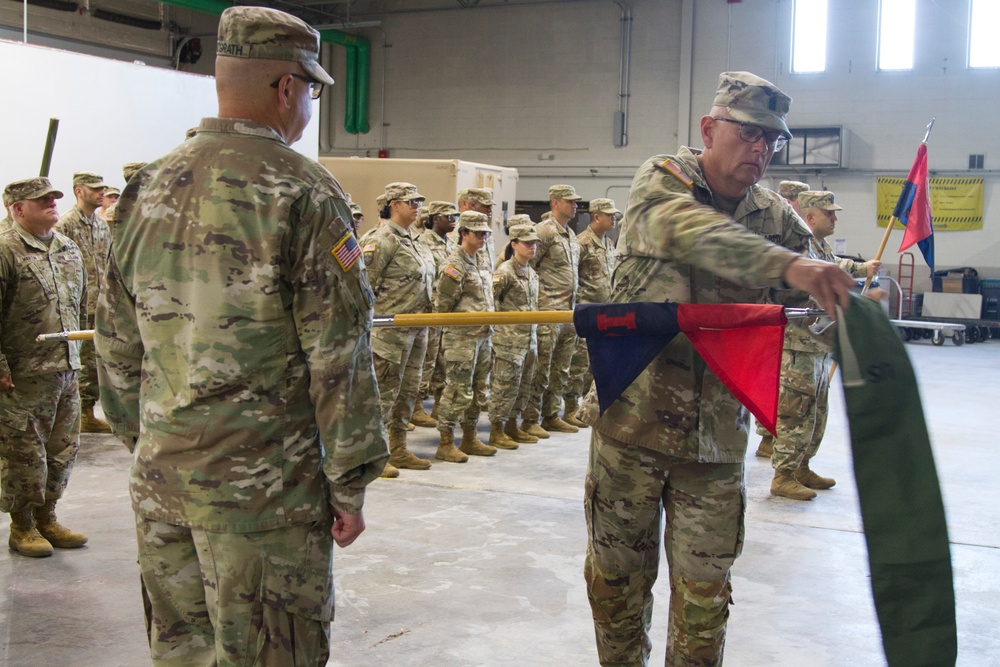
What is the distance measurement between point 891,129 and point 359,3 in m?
10.4

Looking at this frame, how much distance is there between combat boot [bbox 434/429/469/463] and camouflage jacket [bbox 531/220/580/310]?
1635mm

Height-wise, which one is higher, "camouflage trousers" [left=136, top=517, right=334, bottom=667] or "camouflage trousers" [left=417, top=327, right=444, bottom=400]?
"camouflage trousers" [left=136, top=517, right=334, bottom=667]

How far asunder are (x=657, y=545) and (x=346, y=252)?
52.9 inches

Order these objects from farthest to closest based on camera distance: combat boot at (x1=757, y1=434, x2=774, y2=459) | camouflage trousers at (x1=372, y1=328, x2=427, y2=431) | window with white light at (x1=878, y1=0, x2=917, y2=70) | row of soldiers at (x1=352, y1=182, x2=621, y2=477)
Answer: window with white light at (x1=878, y1=0, x2=917, y2=70)
combat boot at (x1=757, y1=434, x2=774, y2=459)
row of soldiers at (x1=352, y1=182, x2=621, y2=477)
camouflage trousers at (x1=372, y1=328, x2=427, y2=431)

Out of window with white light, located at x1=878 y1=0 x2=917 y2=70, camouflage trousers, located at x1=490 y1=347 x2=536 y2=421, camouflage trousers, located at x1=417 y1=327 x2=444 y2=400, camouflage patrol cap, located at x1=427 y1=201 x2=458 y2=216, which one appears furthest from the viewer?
window with white light, located at x1=878 y1=0 x2=917 y2=70

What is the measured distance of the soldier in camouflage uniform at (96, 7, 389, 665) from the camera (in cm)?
204

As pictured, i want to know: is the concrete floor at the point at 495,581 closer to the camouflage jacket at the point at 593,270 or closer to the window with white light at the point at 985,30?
the camouflage jacket at the point at 593,270

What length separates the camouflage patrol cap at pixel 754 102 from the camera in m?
2.62

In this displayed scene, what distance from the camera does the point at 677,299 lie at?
2.72 m

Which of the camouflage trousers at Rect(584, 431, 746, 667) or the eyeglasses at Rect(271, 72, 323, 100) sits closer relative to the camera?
the eyeglasses at Rect(271, 72, 323, 100)

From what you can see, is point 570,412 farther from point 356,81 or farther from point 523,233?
point 356,81

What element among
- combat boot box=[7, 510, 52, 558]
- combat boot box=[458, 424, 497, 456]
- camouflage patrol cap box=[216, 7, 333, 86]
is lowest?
combat boot box=[458, 424, 497, 456]

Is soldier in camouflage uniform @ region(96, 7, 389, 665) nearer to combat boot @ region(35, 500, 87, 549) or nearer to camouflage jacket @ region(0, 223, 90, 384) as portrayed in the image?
camouflage jacket @ region(0, 223, 90, 384)

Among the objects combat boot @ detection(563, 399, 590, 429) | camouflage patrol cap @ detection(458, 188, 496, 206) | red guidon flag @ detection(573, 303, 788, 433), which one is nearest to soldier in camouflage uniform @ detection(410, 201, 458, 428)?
camouflage patrol cap @ detection(458, 188, 496, 206)
